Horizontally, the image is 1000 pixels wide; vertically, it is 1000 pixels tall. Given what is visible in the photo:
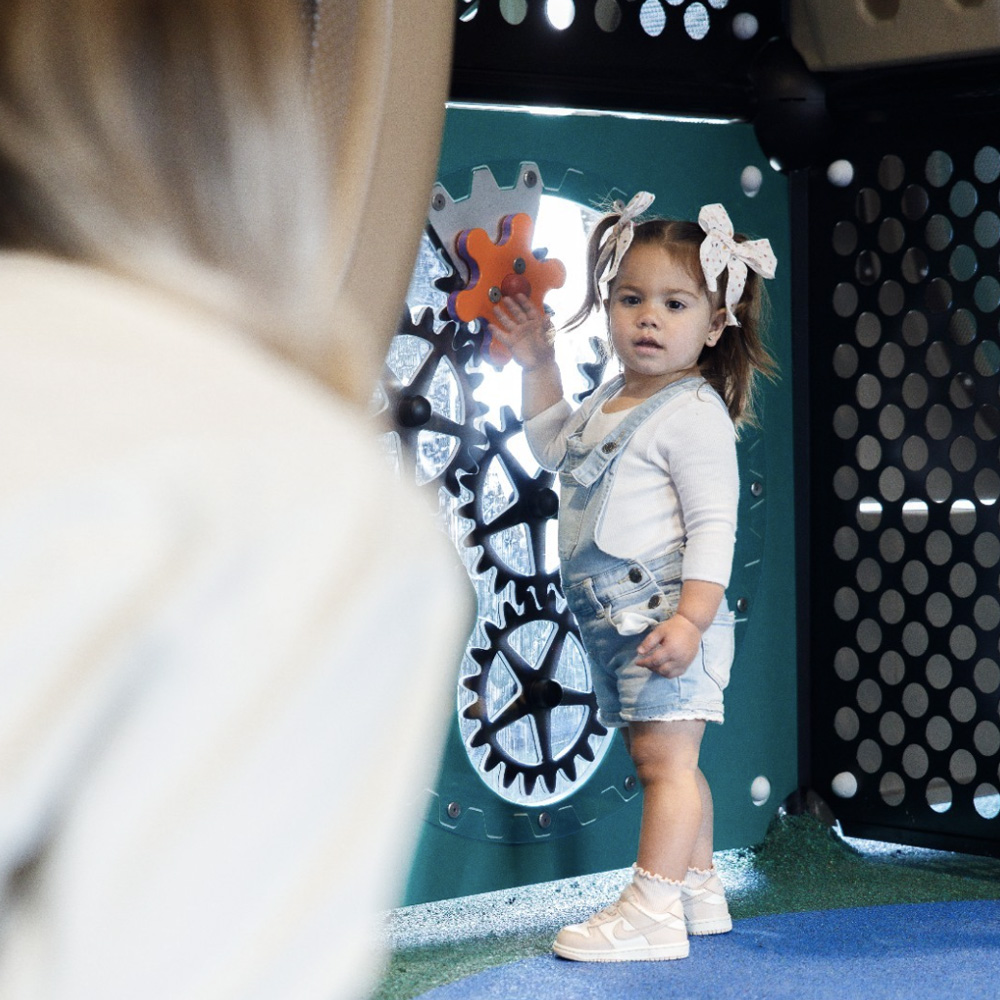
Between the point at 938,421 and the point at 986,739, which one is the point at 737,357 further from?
the point at 986,739

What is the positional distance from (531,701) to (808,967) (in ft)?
1.31

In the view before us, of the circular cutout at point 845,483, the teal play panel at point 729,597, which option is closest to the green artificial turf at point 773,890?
the teal play panel at point 729,597

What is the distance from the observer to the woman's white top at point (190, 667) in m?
0.15

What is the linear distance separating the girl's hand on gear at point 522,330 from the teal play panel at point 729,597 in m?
0.13

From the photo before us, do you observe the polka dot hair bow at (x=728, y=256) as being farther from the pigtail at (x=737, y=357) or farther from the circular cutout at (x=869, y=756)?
the circular cutout at (x=869, y=756)

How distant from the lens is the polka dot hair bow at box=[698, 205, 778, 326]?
1.54 m

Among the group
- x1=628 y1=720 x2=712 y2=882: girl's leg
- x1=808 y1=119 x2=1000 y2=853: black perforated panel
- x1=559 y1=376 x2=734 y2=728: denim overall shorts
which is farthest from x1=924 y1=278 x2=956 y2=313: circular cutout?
x1=628 y1=720 x2=712 y2=882: girl's leg

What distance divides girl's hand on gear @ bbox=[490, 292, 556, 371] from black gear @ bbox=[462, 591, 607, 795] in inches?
9.8

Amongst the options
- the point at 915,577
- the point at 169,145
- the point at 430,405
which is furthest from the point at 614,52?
the point at 169,145

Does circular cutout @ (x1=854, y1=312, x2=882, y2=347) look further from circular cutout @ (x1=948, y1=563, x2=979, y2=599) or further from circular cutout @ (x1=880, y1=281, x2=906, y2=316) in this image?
circular cutout @ (x1=948, y1=563, x2=979, y2=599)

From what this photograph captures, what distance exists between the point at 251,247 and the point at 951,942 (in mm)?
1336

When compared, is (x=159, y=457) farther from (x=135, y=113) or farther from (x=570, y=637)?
(x=570, y=637)

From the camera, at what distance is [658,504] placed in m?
1.50

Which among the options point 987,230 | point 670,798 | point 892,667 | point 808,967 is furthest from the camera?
point 892,667
